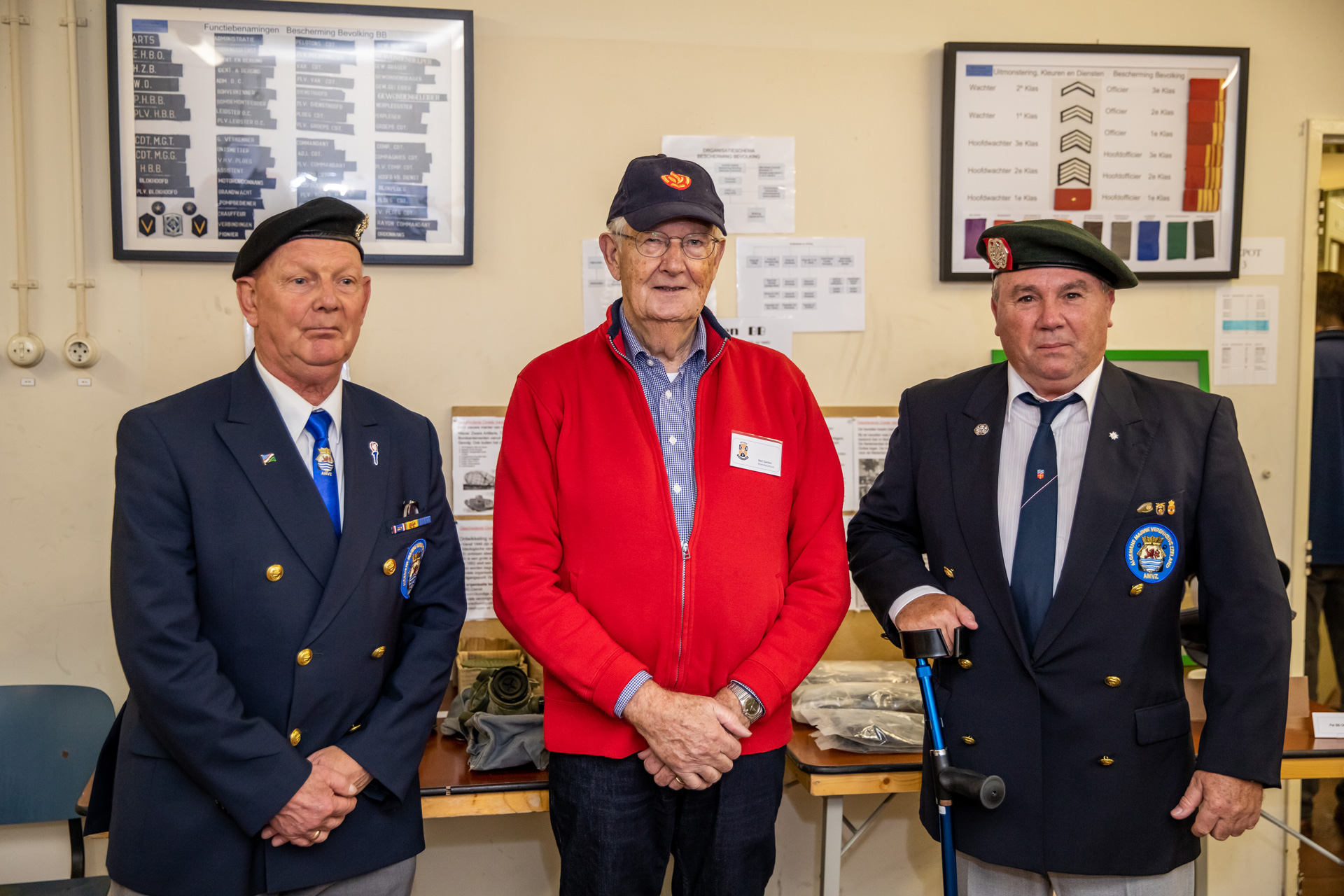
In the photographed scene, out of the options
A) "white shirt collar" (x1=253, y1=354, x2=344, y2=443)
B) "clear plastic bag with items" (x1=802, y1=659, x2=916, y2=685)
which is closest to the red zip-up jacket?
"white shirt collar" (x1=253, y1=354, x2=344, y2=443)

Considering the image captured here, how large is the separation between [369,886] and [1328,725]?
89.4 inches

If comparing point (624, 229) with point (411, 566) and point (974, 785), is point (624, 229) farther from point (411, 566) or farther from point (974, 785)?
point (974, 785)

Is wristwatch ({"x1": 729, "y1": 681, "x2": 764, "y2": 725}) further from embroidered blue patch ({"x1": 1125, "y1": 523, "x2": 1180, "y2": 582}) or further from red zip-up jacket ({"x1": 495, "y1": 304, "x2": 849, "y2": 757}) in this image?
embroidered blue patch ({"x1": 1125, "y1": 523, "x2": 1180, "y2": 582})

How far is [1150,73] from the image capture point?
2.75 metres

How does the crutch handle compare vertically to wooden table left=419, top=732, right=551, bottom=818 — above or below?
above

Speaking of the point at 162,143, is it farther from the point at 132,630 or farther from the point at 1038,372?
the point at 1038,372

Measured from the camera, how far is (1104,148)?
2762 millimetres

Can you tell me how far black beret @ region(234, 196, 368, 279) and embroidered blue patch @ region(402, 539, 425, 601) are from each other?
1.91ft

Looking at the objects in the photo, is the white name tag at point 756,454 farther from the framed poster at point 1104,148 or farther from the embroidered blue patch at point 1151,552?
the framed poster at point 1104,148

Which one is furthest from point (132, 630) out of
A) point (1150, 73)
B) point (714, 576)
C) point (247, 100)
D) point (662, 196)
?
point (1150, 73)

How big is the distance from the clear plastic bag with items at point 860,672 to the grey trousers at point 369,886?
1.17 m

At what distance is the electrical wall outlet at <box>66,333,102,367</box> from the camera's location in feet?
7.97

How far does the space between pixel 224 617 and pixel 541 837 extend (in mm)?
1557

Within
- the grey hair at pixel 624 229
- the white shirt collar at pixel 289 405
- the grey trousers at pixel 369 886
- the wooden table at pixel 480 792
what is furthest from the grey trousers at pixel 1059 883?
the white shirt collar at pixel 289 405
